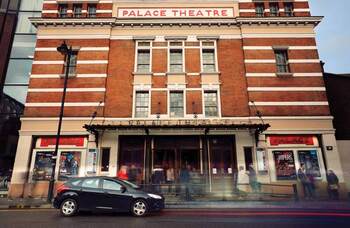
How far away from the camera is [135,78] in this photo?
18.2m

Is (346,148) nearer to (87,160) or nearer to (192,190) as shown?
(192,190)

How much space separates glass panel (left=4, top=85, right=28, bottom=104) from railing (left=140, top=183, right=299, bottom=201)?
12414 millimetres

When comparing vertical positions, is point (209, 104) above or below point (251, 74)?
below

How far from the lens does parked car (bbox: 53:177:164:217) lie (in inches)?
362

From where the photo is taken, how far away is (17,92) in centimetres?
1911

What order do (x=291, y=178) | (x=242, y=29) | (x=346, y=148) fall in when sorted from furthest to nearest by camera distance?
(x=242, y=29) → (x=346, y=148) → (x=291, y=178)

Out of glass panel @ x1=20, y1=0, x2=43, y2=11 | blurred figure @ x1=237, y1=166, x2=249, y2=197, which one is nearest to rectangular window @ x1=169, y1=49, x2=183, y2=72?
blurred figure @ x1=237, y1=166, x2=249, y2=197

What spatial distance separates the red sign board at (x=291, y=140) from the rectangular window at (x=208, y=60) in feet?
Answer: 21.9

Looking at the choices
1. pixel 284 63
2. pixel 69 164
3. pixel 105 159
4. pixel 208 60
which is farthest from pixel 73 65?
pixel 284 63

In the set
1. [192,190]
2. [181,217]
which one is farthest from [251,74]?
[181,217]

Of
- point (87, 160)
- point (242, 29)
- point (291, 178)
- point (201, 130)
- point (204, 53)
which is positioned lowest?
point (291, 178)

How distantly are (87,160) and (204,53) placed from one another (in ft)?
38.3

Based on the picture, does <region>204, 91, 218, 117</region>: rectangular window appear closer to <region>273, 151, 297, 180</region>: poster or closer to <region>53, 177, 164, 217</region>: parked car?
<region>273, 151, 297, 180</region>: poster

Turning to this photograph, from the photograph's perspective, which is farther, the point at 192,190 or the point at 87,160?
the point at 87,160
